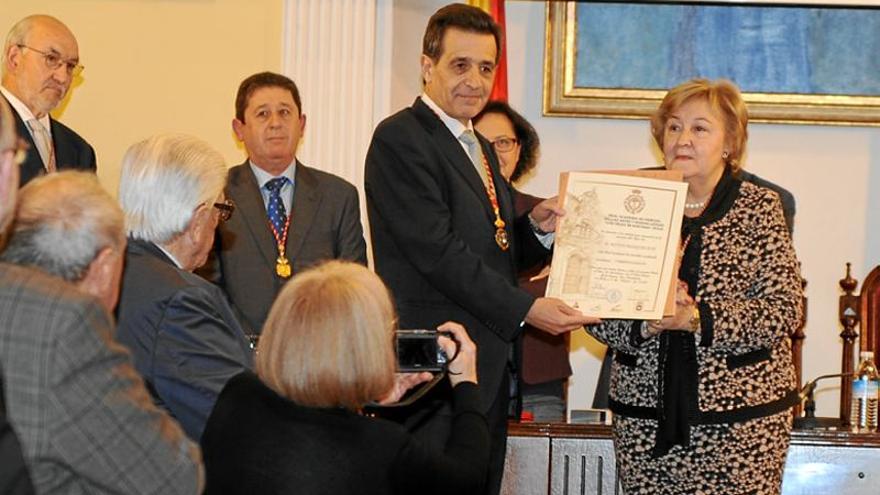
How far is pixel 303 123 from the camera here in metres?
5.35

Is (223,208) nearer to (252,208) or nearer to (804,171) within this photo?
(252,208)

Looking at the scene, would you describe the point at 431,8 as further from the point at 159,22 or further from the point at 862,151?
the point at 862,151

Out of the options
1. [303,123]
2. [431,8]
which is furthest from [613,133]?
[303,123]

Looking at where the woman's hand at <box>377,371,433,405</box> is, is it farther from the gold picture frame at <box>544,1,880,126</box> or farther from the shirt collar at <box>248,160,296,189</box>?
the gold picture frame at <box>544,1,880,126</box>

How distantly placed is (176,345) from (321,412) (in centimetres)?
52

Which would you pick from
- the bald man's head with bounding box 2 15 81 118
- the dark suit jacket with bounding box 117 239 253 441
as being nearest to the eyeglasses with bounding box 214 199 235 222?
the dark suit jacket with bounding box 117 239 253 441

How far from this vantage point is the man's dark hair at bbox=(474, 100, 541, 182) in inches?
239

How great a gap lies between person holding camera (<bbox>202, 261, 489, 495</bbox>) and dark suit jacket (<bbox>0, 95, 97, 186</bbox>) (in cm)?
242

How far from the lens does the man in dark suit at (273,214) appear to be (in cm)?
480

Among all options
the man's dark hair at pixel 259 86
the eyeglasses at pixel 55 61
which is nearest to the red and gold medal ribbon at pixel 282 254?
the man's dark hair at pixel 259 86

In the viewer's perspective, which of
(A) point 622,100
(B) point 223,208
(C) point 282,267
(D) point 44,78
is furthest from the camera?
(A) point 622,100

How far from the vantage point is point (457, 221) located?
164 inches

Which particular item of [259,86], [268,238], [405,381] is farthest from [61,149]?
[405,381]

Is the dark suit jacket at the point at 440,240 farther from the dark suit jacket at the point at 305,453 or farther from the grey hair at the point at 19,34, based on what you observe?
the grey hair at the point at 19,34
